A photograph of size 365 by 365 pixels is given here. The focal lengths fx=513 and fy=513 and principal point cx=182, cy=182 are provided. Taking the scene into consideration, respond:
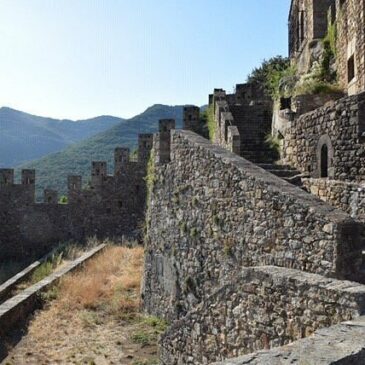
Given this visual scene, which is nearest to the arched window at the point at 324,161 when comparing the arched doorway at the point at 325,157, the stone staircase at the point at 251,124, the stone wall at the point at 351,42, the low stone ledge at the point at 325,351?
the arched doorway at the point at 325,157

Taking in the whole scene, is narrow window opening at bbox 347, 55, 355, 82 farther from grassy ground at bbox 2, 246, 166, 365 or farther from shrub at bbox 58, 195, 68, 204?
shrub at bbox 58, 195, 68, 204

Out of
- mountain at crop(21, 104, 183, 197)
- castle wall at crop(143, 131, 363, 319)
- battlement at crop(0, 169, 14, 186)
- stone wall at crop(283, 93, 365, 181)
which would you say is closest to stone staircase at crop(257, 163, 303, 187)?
stone wall at crop(283, 93, 365, 181)

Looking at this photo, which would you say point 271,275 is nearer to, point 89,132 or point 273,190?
point 273,190

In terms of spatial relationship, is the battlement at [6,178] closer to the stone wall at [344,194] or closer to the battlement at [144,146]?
the battlement at [144,146]

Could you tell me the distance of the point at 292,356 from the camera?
3.36 meters

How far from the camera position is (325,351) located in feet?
10.7

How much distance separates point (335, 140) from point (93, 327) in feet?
18.1

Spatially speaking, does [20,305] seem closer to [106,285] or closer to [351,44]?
[106,285]

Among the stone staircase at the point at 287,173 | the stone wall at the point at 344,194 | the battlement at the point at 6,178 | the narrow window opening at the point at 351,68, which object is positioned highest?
the narrow window opening at the point at 351,68

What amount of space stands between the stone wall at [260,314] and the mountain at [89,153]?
3323 centimetres

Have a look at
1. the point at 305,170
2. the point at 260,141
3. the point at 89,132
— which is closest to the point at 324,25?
the point at 260,141

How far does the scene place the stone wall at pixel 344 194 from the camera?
684 cm

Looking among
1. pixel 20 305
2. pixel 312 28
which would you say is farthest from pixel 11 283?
pixel 312 28

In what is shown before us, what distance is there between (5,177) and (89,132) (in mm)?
89105
